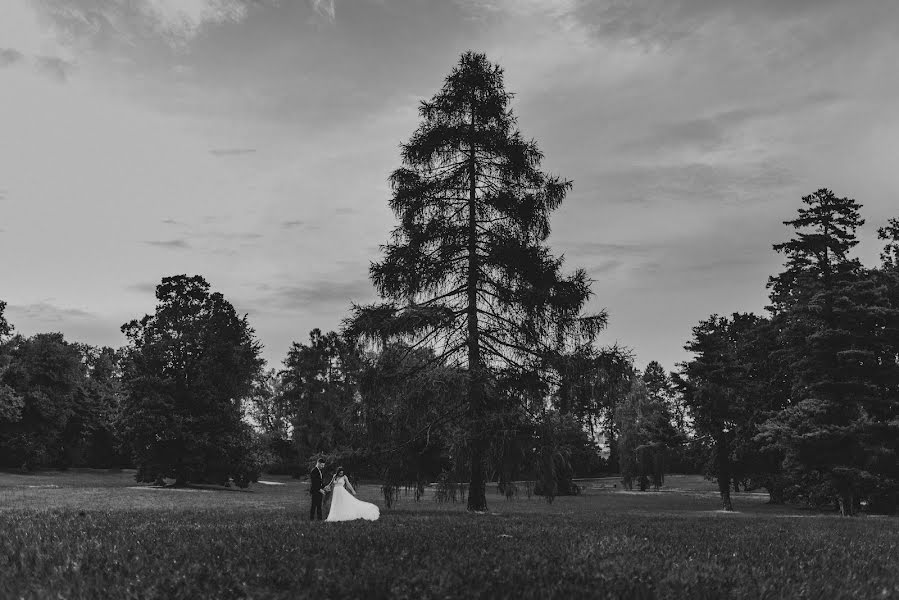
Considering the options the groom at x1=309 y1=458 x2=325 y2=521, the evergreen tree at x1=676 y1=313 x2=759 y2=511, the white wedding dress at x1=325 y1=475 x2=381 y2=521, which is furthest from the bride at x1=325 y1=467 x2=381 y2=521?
the evergreen tree at x1=676 y1=313 x2=759 y2=511

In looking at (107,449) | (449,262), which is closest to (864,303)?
(449,262)

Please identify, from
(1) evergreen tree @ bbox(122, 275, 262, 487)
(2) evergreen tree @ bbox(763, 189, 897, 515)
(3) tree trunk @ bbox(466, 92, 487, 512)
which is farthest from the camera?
(1) evergreen tree @ bbox(122, 275, 262, 487)

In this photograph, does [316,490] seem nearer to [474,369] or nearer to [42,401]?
[474,369]

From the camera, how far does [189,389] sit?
47.4 metres

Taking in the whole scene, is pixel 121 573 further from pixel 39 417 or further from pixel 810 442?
pixel 39 417

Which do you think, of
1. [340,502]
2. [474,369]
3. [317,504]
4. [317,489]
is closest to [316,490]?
[317,489]

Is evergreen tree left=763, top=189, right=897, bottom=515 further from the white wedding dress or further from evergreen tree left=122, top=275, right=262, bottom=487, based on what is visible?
evergreen tree left=122, top=275, right=262, bottom=487

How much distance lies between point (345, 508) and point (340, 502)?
27 cm

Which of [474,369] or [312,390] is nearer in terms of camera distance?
[474,369]

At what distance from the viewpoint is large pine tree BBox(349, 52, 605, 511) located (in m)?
25.1

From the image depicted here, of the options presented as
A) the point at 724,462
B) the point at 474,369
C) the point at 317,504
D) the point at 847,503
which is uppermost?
the point at 474,369

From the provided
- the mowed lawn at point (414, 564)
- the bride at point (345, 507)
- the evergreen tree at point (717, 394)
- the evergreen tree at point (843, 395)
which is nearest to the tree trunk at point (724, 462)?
the evergreen tree at point (717, 394)

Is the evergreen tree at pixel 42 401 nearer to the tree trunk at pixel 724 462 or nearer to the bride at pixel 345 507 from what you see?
the bride at pixel 345 507

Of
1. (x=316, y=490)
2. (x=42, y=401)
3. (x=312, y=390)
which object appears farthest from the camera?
(x=312, y=390)
